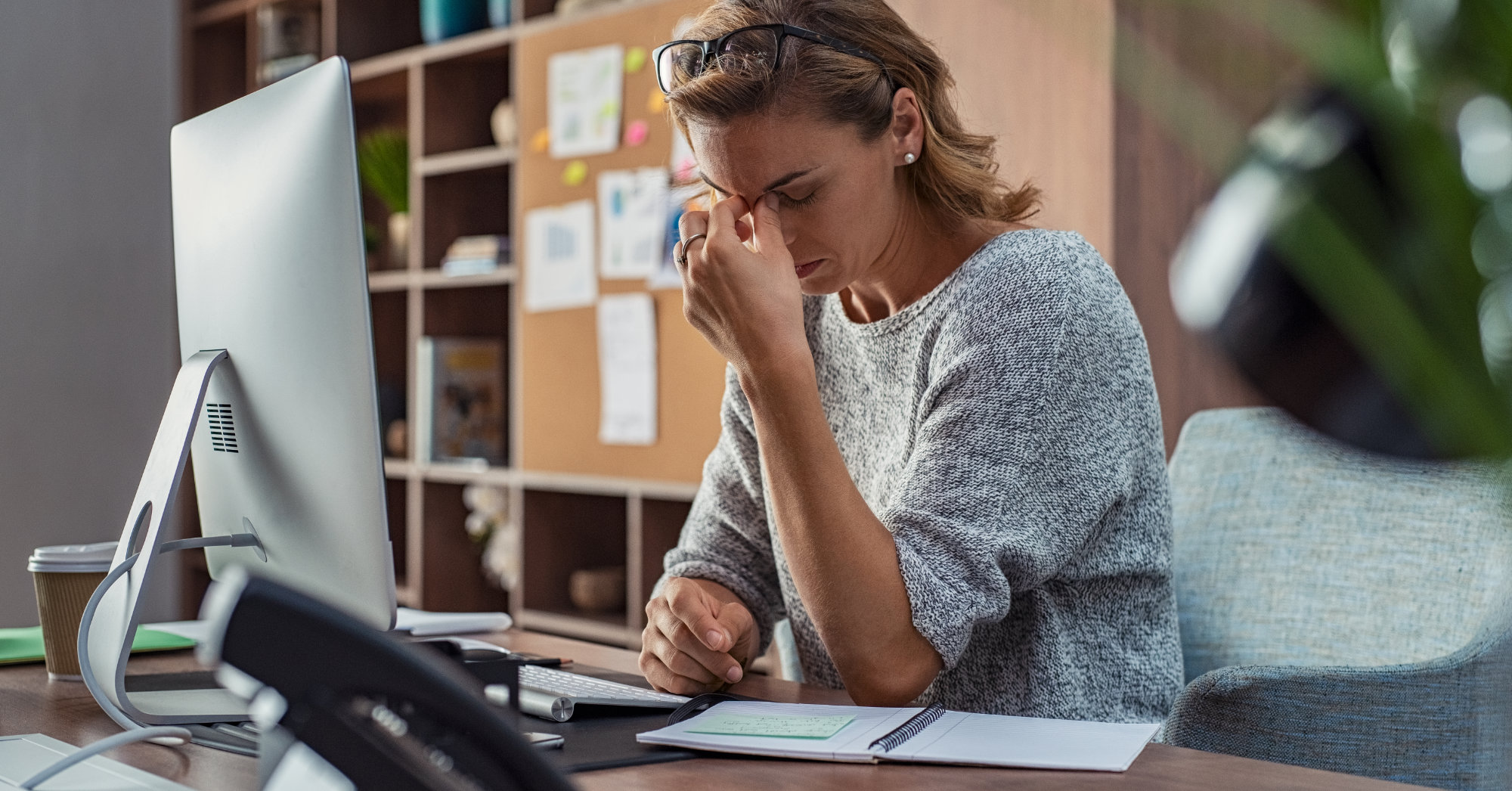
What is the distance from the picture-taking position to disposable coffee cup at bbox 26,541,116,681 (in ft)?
3.84

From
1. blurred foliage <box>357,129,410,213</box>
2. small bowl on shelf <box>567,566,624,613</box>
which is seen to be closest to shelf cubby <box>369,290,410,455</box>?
blurred foliage <box>357,129,410,213</box>

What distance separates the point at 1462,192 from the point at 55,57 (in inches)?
161

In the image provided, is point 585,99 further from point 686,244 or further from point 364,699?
point 364,699

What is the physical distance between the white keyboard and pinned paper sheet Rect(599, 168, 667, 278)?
1714mm

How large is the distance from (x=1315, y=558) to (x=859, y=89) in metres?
0.69

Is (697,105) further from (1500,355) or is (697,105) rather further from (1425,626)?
(1500,355)

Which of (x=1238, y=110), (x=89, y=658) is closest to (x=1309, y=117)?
(x=1238, y=110)

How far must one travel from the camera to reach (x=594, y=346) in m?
2.93

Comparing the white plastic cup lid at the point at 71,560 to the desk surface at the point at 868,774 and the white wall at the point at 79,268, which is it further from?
the white wall at the point at 79,268

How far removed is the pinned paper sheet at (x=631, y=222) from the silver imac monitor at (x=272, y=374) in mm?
1687

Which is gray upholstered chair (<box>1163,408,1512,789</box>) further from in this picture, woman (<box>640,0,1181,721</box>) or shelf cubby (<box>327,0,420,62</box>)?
shelf cubby (<box>327,0,420,62</box>)

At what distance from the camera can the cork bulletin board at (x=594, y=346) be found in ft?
8.85

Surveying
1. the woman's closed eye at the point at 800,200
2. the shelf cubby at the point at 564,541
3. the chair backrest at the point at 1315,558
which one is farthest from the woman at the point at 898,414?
the shelf cubby at the point at 564,541

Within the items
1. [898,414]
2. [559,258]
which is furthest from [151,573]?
[559,258]
